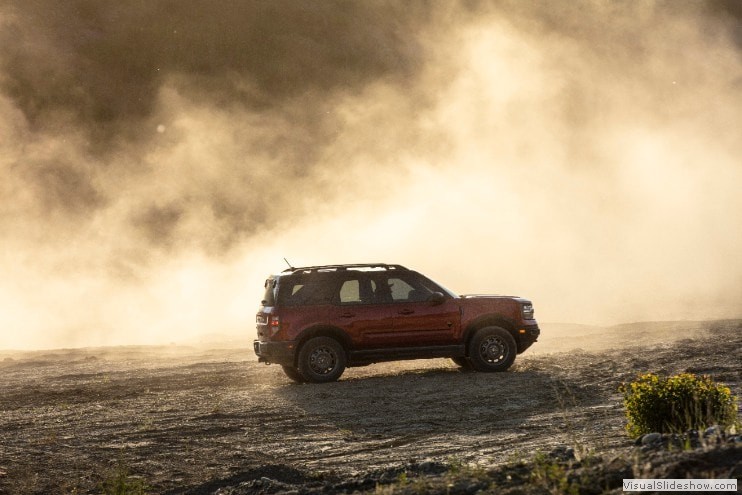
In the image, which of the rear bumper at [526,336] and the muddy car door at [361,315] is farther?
the rear bumper at [526,336]

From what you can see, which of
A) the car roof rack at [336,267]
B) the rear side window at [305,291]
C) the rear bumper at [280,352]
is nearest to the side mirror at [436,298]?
the car roof rack at [336,267]

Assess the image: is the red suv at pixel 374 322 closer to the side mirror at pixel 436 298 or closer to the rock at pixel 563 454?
the side mirror at pixel 436 298

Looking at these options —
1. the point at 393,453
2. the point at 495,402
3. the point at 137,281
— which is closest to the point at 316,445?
the point at 393,453

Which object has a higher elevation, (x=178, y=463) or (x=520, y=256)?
(x=520, y=256)

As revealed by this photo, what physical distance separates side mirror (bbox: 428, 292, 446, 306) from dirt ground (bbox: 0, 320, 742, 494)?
1363 mm

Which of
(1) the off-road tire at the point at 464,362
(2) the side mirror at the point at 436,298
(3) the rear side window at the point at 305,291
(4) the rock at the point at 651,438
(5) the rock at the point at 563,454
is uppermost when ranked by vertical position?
(3) the rear side window at the point at 305,291

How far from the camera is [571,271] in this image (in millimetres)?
86750

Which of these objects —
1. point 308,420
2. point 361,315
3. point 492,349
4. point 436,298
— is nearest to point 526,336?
point 492,349

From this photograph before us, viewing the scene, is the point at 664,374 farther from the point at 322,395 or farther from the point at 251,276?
the point at 251,276

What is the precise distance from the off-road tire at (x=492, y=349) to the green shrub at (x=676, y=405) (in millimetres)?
7157

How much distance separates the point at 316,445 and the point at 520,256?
7694 centimetres

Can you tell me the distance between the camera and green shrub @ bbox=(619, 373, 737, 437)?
32.2ft

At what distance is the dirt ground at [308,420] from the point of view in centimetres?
1059

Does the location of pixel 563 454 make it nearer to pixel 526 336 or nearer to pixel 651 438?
pixel 651 438
